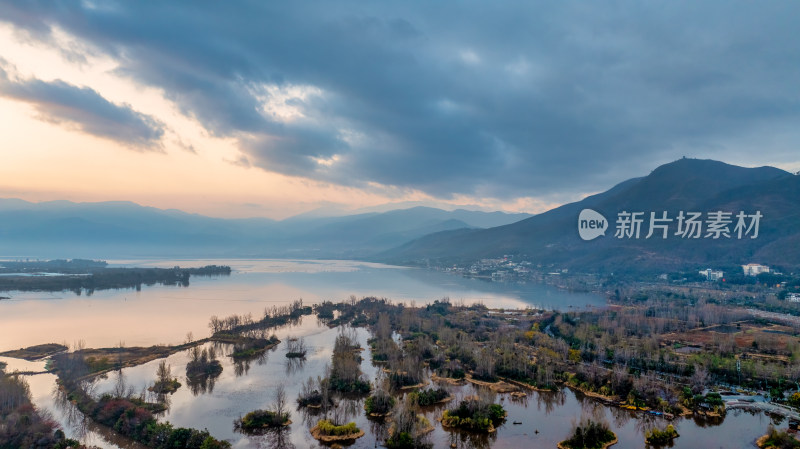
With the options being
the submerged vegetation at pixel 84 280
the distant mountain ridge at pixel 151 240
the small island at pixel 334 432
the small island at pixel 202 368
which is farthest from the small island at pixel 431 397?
the distant mountain ridge at pixel 151 240

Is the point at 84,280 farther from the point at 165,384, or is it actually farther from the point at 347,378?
the point at 347,378

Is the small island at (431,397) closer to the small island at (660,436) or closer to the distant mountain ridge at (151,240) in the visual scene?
the small island at (660,436)

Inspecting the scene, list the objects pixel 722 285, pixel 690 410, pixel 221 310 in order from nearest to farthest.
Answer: pixel 690 410
pixel 221 310
pixel 722 285

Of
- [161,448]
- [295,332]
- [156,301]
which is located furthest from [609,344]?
[156,301]

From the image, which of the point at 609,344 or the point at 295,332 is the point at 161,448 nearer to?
the point at 295,332

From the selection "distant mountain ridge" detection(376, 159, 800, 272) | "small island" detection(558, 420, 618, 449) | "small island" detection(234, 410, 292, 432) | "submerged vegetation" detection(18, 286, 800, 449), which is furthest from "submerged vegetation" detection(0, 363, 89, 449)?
"distant mountain ridge" detection(376, 159, 800, 272)

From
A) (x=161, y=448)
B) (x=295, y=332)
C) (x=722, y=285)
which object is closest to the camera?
(x=161, y=448)
